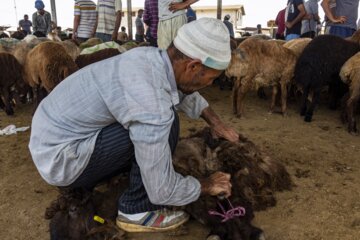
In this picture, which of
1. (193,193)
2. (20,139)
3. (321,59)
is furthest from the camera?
(321,59)

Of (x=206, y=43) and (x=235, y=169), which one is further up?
(x=206, y=43)

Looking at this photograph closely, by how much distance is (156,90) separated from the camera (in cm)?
156

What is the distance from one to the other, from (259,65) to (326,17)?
6.49ft

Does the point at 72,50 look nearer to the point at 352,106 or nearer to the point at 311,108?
the point at 311,108

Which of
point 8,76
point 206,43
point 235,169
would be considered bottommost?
point 235,169

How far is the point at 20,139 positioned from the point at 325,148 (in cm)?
335

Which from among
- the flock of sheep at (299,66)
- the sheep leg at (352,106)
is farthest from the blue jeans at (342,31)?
the sheep leg at (352,106)

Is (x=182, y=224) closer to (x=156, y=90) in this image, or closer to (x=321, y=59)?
(x=156, y=90)

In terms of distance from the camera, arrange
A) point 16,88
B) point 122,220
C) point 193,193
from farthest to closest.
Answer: point 16,88, point 122,220, point 193,193

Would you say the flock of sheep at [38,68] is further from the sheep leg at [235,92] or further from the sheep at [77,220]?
the sheep at [77,220]

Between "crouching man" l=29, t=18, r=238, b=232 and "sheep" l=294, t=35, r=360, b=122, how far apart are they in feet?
9.81

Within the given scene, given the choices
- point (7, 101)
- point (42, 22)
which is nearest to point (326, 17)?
point (7, 101)

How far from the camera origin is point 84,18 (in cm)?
618

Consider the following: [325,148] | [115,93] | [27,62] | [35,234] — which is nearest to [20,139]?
[27,62]
